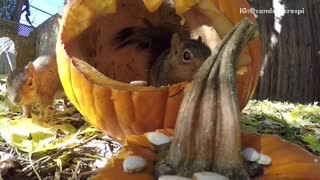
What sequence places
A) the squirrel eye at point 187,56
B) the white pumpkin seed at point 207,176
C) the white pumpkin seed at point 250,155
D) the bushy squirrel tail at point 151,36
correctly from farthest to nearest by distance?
the bushy squirrel tail at point 151,36 < the squirrel eye at point 187,56 < the white pumpkin seed at point 250,155 < the white pumpkin seed at point 207,176

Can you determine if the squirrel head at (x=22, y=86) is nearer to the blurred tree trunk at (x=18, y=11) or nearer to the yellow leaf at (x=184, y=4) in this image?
the yellow leaf at (x=184, y=4)

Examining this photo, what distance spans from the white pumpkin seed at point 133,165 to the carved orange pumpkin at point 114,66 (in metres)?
0.30

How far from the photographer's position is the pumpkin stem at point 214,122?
2.20ft

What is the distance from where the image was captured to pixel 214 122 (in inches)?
26.6

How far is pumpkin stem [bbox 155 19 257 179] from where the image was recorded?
671 mm

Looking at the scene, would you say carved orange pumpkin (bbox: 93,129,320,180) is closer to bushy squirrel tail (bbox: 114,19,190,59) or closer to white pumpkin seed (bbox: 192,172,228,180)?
white pumpkin seed (bbox: 192,172,228,180)

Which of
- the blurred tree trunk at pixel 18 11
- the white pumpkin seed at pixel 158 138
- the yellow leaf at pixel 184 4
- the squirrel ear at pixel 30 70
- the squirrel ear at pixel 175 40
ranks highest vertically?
the blurred tree trunk at pixel 18 11

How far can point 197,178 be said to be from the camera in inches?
25.0

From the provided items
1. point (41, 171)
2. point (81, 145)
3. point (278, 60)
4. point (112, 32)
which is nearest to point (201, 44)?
point (112, 32)

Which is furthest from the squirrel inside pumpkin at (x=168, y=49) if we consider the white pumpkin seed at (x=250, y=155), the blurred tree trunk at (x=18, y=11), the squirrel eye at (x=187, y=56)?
the blurred tree trunk at (x=18, y=11)

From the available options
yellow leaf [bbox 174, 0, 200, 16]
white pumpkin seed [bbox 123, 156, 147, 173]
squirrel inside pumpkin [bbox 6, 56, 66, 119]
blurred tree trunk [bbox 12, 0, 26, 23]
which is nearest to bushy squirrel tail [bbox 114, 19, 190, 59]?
yellow leaf [bbox 174, 0, 200, 16]

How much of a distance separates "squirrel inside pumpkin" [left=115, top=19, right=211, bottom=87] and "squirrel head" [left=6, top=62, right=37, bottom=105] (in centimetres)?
38

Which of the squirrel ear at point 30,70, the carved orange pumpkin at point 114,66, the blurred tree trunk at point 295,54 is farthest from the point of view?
the blurred tree trunk at point 295,54

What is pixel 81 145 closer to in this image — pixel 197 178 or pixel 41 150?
pixel 41 150
